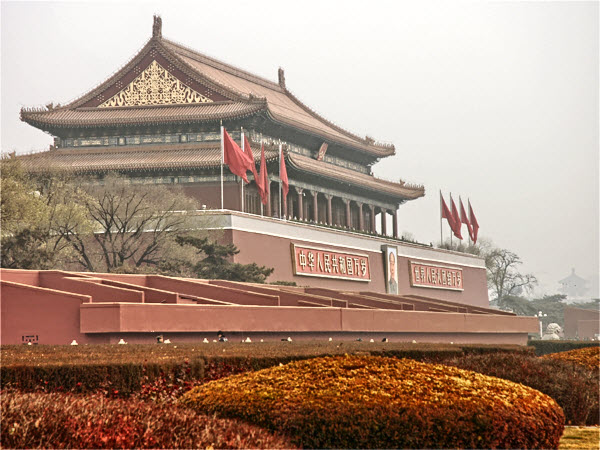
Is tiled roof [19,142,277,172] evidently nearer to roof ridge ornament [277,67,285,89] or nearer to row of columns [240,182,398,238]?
row of columns [240,182,398,238]

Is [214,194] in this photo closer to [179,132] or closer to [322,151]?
[179,132]

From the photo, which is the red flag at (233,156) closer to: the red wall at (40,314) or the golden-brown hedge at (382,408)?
the red wall at (40,314)

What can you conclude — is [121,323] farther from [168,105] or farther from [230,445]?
[168,105]

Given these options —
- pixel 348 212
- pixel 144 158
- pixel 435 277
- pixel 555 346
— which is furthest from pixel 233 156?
pixel 435 277

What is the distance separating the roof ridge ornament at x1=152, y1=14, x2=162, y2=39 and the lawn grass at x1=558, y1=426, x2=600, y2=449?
132 ft

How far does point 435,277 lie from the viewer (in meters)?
55.0

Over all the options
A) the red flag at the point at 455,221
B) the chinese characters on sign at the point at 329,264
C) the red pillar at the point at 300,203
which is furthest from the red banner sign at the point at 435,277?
the red pillar at the point at 300,203

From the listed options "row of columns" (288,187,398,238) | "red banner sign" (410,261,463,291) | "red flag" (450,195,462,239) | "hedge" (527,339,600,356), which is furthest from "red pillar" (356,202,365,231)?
"hedge" (527,339,600,356)

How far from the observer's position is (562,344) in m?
35.8

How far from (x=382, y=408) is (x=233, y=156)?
3171 cm

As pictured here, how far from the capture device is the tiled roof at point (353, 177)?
161 ft

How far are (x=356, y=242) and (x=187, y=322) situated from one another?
26788 mm

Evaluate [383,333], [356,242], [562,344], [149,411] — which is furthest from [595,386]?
[356,242]

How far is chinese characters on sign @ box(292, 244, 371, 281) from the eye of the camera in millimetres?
41938
